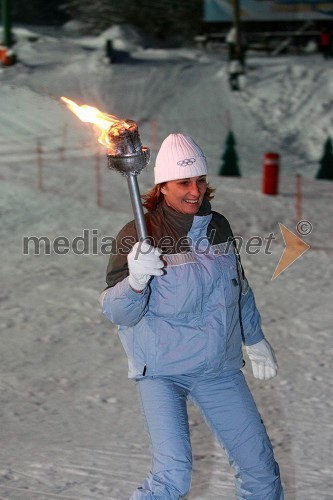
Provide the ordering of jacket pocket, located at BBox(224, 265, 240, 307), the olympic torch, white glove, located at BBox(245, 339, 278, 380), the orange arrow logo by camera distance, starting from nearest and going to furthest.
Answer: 1. the olympic torch
2. jacket pocket, located at BBox(224, 265, 240, 307)
3. white glove, located at BBox(245, 339, 278, 380)
4. the orange arrow logo

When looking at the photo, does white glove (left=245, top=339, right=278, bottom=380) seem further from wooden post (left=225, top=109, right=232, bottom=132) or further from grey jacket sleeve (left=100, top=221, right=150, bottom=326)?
wooden post (left=225, top=109, right=232, bottom=132)

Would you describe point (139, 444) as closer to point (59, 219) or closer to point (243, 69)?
point (59, 219)

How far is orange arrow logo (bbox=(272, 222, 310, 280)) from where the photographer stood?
11473mm

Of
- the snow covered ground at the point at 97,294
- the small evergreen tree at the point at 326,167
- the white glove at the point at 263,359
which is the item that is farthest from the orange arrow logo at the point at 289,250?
the white glove at the point at 263,359

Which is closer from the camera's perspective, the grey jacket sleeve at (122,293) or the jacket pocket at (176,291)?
the grey jacket sleeve at (122,293)

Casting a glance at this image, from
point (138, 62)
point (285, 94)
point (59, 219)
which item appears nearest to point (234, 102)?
point (285, 94)

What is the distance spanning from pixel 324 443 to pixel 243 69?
22.9 metres

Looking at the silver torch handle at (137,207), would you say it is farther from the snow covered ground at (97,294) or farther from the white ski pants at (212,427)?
the snow covered ground at (97,294)

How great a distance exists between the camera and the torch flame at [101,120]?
4.16 m

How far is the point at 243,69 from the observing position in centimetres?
2864

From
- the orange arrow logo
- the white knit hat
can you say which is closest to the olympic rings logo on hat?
the white knit hat

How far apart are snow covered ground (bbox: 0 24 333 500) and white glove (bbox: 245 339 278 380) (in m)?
1.18

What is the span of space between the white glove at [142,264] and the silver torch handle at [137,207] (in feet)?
0.15

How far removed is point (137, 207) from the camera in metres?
4.14
